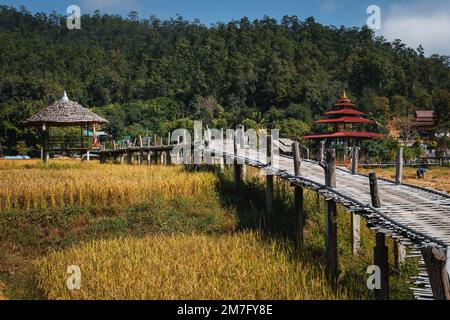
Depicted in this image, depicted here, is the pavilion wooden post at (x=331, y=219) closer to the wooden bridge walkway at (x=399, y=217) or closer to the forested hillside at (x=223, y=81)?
the wooden bridge walkway at (x=399, y=217)

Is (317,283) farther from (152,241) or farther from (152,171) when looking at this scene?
(152,171)

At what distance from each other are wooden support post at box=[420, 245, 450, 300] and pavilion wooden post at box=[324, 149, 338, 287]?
3.59 m

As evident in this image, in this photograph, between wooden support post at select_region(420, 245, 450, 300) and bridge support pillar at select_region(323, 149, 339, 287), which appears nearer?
wooden support post at select_region(420, 245, 450, 300)

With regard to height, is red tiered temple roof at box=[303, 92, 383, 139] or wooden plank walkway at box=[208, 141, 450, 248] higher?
red tiered temple roof at box=[303, 92, 383, 139]

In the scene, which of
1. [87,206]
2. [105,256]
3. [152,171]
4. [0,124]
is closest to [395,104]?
[0,124]

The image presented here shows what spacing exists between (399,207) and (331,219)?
187cm

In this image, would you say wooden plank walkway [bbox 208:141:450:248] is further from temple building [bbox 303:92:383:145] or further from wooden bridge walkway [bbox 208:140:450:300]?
temple building [bbox 303:92:383:145]

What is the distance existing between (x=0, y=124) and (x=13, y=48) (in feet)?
110

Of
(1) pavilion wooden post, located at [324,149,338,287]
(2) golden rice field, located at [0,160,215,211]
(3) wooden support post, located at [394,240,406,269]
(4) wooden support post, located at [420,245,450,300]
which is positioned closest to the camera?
(4) wooden support post, located at [420,245,450,300]

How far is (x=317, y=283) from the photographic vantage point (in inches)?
309

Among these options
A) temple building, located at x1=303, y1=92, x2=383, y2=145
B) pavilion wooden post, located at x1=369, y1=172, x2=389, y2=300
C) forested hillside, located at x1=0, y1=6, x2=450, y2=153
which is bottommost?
pavilion wooden post, located at x1=369, y1=172, x2=389, y2=300

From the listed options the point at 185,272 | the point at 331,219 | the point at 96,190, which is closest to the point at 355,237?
the point at 331,219

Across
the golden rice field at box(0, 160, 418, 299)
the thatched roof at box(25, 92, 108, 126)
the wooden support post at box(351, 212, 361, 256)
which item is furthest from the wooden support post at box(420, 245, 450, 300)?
the thatched roof at box(25, 92, 108, 126)

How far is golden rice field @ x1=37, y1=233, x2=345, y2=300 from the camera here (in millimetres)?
7578
